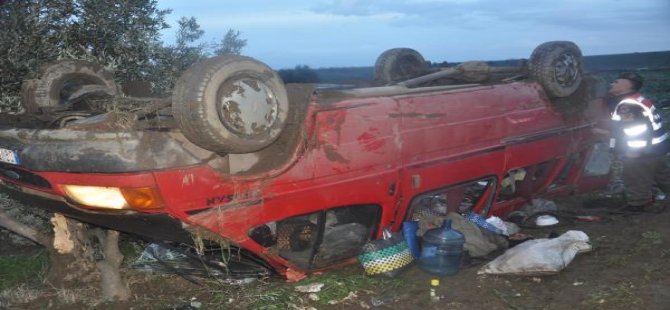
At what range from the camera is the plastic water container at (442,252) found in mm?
3742

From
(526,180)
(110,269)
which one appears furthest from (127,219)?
(526,180)

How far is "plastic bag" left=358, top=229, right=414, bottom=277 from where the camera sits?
143 inches

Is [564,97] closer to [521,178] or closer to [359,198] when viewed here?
[521,178]

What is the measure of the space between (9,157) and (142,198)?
106cm

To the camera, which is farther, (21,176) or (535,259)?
(535,259)

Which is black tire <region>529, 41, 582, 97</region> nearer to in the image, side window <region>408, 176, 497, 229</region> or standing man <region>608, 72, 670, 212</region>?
standing man <region>608, 72, 670, 212</region>

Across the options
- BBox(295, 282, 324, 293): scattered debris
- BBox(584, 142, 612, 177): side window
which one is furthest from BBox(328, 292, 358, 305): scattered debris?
BBox(584, 142, 612, 177): side window

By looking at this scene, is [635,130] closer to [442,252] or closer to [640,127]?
[640,127]

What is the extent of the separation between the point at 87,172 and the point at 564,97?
4447 mm

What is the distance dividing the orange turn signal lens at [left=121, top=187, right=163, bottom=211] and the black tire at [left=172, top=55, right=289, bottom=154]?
1.16 ft

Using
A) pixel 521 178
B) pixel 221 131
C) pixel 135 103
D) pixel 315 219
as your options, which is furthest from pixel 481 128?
pixel 135 103

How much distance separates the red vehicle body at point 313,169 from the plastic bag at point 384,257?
139 mm

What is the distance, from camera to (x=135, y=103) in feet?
12.4

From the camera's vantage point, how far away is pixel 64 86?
4094 millimetres
